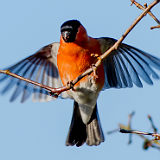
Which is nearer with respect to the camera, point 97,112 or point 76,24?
point 76,24

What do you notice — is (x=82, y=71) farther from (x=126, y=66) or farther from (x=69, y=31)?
(x=126, y=66)

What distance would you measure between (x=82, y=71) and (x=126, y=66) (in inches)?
35.3

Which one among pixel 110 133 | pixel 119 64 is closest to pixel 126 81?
pixel 119 64

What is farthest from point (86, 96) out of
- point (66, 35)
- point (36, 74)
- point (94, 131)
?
point (36, 74)

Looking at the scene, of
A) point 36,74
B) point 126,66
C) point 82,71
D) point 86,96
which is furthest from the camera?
point 36,74

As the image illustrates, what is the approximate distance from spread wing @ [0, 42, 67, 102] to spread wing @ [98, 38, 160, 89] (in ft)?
2.81

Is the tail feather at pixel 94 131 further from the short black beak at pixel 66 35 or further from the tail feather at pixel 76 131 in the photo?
the short black beak at pixel 66 35

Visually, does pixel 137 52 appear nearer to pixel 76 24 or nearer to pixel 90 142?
pixel 76 24

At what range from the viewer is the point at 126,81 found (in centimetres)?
479

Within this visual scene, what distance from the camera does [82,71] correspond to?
4.24m

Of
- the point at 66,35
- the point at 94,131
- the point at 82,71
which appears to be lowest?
the point at 94,131

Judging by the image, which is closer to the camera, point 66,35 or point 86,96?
point 66,35

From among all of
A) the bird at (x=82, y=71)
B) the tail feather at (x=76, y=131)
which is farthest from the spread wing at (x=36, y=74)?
the tail feather at (x=76, y=131)

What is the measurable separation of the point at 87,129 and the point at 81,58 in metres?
1.27
